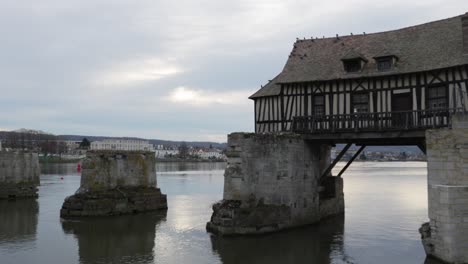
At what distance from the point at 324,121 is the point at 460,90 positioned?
486 cm

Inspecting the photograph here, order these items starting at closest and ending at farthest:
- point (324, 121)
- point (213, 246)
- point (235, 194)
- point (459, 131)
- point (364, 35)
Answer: point (459, 131) < point (213, 246) < point (235, 194) < point (324, 121) < point (364, 35)

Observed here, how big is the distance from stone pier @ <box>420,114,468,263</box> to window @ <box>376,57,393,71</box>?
196 inches

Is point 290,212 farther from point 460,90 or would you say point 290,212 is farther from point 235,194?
point 460,90

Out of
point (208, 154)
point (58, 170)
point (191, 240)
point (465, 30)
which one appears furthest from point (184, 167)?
point (465, 30)

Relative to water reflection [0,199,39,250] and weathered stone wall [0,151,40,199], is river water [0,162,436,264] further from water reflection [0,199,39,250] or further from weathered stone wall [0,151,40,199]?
weathered stone wall [0,151,40,199]

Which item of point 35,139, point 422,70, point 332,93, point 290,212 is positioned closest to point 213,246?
point 290,212

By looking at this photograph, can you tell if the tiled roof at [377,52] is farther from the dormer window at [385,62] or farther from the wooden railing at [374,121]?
the wooden railing at [374,121]

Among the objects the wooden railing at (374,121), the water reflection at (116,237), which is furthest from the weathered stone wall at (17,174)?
the wooden railing at (374,121)

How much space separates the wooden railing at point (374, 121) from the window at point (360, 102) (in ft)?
1.65

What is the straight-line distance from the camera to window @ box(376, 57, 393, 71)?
16.2 m

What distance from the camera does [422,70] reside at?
1505cm

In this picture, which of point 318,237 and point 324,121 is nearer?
point 318,237

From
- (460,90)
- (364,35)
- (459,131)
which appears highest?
(364,35)

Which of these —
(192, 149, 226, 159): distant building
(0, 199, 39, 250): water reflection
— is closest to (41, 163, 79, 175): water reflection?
(0, 199, 39, 250): water reflection
